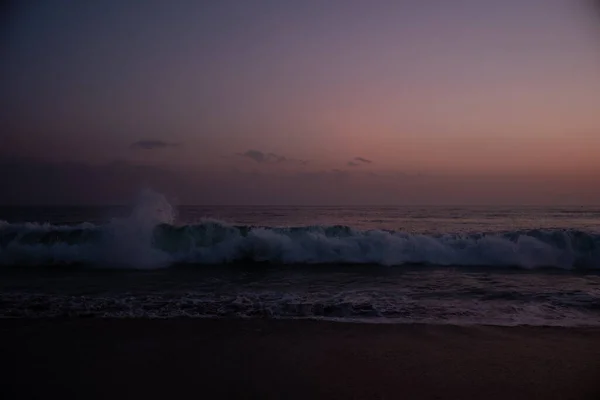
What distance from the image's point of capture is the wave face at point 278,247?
13.6 meters

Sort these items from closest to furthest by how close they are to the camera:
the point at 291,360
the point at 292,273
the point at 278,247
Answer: the point at 291,360 → the point at 292,273 → the point at 278,247

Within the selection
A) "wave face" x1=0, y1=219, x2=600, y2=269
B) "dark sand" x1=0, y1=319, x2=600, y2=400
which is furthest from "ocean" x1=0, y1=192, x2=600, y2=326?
"dark sand" x1=0, y1=319, x2=600, y2=400

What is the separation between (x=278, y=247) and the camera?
14.8 metres

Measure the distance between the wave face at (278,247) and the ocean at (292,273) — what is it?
0.04 m

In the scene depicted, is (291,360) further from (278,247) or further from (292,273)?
(278,247)

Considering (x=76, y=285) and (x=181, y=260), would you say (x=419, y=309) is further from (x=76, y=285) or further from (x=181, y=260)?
(x=181, y=260)

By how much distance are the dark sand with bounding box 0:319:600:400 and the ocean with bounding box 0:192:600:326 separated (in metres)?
0.76

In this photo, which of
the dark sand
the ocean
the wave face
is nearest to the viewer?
the dark sand

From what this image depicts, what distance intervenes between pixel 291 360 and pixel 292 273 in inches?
280

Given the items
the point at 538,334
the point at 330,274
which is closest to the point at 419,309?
the point at 538,334

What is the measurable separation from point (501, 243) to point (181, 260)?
11.0 meters

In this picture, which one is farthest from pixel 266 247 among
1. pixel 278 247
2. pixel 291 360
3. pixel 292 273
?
pixel 291 360

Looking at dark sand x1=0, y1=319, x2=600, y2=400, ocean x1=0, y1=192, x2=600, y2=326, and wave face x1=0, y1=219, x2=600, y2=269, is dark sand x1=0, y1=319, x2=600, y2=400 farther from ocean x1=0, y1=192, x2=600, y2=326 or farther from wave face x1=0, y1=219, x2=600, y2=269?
wave face x1=0, y1=219, x2=600, y2=269

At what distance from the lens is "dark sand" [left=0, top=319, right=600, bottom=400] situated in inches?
156
